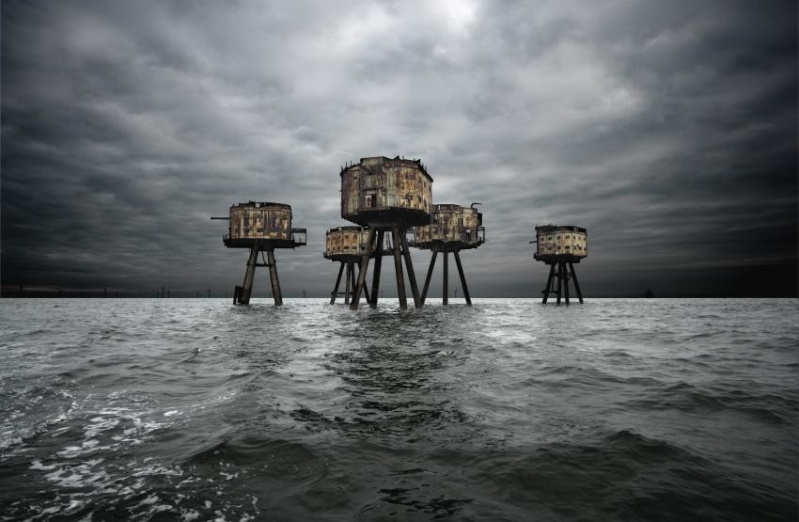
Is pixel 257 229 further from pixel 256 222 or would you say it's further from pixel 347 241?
pixel 347 241

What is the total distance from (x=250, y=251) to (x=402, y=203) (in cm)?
1764

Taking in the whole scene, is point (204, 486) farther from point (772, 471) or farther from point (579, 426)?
point (772, 471)

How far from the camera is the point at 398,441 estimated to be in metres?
3.84

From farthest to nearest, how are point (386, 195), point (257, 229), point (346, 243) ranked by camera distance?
1. point (346, 243)
2. point (257, 229)
3. point (386, 195)

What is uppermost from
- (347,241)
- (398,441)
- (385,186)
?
(385,186)

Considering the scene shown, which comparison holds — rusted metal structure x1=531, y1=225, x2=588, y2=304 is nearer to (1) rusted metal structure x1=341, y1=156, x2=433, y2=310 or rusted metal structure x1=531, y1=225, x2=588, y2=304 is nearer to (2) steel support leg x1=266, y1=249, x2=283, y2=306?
(1) rusted metal structure x1=341, y1=156, x2=433, y2=310

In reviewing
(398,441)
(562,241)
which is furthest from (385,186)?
(562,241)

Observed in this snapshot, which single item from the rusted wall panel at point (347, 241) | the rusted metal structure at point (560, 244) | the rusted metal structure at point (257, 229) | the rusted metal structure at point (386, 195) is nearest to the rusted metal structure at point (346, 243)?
the rusted wall panel at point (347, 241)

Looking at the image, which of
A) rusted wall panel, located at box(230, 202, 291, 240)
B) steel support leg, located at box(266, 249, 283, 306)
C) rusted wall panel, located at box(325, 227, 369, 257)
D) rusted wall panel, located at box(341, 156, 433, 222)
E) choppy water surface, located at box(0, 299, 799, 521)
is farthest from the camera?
rusted wall panel, located at box(325, 227, 369, 257)

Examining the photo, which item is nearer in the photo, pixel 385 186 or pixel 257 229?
pixel 385 186

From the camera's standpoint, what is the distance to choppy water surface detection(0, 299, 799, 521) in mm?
2689

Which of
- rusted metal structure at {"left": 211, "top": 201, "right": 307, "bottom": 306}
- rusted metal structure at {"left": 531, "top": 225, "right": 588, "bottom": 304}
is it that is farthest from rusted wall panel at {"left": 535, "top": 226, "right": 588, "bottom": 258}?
rusted metal structure at {"left": 211, "top": 201, "right": 307, "bottom": 306}

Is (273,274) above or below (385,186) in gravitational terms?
below

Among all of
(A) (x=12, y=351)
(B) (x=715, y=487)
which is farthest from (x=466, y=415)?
(A) (x=12, y=351)
